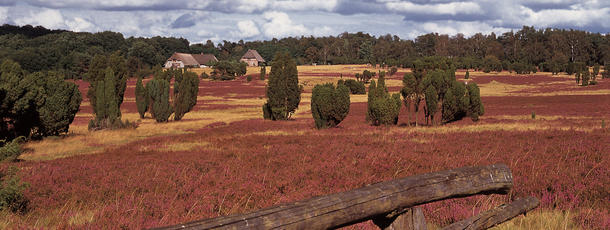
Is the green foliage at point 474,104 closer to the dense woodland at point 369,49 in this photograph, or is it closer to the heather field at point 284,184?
the heather field at point 284,184

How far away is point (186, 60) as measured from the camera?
6284 inches

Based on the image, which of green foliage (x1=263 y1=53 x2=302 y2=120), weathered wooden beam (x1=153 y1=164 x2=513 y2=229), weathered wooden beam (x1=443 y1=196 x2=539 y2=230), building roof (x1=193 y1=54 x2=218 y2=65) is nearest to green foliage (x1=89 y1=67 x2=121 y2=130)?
green foliage (x1=263 y1=53 x2=302 y2=120)

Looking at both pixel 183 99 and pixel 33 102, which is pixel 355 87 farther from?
pixel 33 102

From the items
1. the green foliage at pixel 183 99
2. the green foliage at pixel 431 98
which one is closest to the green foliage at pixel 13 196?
the green foliage at pixel 431 98

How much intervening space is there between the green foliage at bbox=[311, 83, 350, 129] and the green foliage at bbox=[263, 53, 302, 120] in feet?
32.8

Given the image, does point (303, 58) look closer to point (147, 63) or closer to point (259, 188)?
point (147, 63)

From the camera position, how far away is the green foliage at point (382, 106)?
101 feet

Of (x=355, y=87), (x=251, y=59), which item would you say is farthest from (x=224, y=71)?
(x=251, y=59)

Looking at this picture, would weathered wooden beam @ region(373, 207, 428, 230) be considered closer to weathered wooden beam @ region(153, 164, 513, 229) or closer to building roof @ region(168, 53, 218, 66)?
weathered wooden beam @ region(153, 164, 513, 229)

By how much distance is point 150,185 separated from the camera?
346 inches

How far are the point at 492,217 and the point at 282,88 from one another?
37.2 m

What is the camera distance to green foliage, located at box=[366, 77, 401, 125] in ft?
101

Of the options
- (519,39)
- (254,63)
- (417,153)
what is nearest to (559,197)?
(417,153)

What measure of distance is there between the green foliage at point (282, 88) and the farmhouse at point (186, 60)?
385 ft
